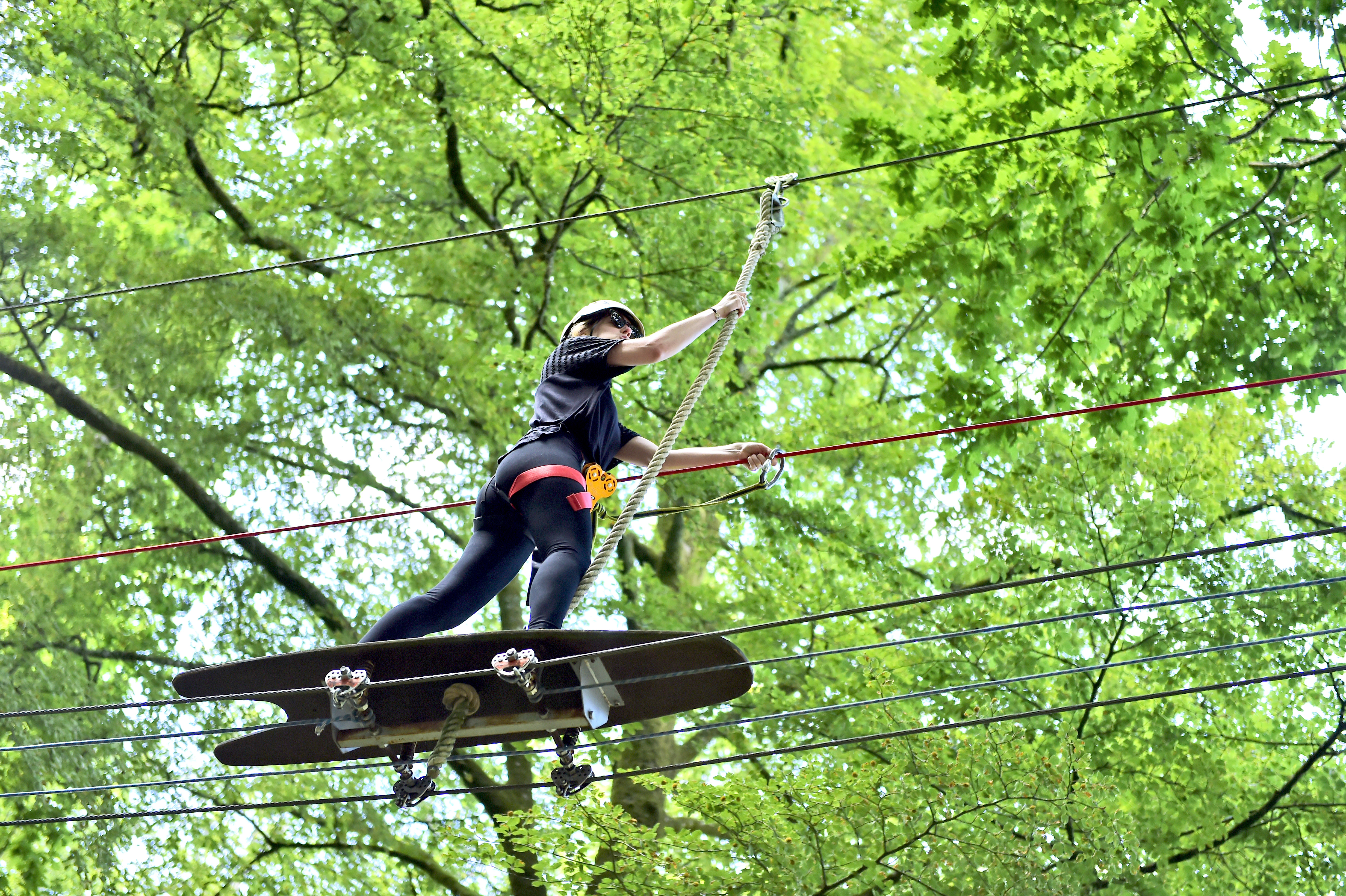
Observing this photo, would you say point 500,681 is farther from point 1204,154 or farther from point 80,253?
point 80,253

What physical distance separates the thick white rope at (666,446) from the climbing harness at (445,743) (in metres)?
0.47

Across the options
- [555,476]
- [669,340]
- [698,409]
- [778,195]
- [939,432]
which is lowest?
[555,476]

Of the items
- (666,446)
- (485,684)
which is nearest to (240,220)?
(666,446)

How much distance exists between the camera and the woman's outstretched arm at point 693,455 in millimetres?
5148

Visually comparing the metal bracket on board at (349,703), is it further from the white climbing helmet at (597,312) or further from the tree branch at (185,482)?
the tree branch at (185,482)

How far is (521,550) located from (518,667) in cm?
76

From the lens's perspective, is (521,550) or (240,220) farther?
(240,220)

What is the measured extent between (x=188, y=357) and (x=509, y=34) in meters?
4.14

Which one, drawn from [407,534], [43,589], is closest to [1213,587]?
[407,534]

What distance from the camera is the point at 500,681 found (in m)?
4.44

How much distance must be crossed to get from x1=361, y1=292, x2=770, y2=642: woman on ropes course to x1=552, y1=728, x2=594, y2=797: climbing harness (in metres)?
0.51

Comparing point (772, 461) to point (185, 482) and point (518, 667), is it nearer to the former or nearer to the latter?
point (518, 667)

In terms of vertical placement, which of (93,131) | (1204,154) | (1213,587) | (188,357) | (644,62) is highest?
(93,131)

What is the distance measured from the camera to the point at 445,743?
4348 mm
